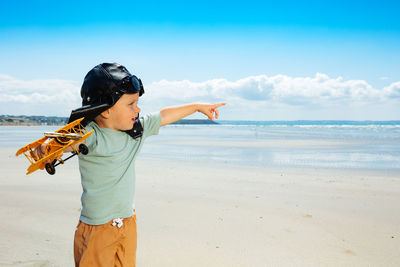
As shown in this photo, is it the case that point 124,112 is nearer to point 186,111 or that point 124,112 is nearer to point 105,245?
point 186,111

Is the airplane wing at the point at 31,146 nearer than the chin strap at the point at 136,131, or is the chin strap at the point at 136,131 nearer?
the airplane wing at the point at 31,146

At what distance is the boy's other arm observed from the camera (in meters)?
2.26

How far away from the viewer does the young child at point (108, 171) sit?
5.77ft

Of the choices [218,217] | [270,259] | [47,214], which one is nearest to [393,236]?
[270,259]

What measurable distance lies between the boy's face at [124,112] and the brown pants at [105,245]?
0.60m

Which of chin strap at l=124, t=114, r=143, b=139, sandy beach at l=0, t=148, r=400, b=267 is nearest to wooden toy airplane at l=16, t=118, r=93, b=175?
chin strap at l=124, t=114, r=143, b=139

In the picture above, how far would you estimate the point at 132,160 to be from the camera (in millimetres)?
2010

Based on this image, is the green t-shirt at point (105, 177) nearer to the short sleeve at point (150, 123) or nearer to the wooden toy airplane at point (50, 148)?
the short sleeve at point (150, 123)

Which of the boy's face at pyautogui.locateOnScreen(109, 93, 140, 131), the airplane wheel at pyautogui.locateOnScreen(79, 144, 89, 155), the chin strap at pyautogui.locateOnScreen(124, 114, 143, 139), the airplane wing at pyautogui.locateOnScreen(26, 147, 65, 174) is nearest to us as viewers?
the airplane wing at pyautogui.locateOnScreen(26, 147, 65, 174)

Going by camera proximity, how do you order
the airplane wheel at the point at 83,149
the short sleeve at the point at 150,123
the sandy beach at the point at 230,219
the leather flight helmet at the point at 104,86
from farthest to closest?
the sandy beach at the point at 230,219 → the short sleeve at the point at 150,123 → the leather flight helmet at the point at 104,86 → the airplane wheel at the point at 83,149

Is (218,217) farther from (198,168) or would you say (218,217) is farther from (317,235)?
(198,168)

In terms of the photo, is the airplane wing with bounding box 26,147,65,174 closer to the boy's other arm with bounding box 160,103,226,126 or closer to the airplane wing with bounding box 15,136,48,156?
the airplane wing with bounding box 15,136,48,156

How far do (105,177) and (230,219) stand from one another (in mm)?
2800

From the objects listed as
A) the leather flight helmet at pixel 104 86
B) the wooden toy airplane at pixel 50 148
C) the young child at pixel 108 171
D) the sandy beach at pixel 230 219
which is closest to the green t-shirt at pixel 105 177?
the young child at pixel 108 171
